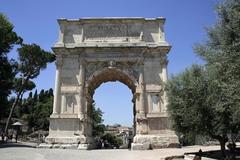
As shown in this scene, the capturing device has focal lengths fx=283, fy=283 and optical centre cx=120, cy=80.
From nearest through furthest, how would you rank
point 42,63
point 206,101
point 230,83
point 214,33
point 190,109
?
point 230,83 < point 214,33 < point 206,101 < point 190,109 < point 42,63

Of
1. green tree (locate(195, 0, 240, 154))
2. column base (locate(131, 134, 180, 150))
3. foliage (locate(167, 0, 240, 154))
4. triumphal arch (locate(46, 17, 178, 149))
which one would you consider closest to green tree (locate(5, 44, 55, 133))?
triumphal arch (locate(46, 17, 178, 149))

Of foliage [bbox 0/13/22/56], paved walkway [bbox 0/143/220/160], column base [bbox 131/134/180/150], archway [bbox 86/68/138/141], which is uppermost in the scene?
foliage [bbox 0/13/22/56]

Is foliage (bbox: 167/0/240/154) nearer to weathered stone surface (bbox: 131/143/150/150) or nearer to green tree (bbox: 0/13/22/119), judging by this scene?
weathered stone surface (bbox: 131/143/150/150)

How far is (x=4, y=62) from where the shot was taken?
21.3m

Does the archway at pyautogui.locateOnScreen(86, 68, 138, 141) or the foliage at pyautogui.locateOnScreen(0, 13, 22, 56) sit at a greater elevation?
the foliage at pyautogui.locateOnScreen(0, 13, 22, 56)

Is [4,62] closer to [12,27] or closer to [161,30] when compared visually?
[12,27]

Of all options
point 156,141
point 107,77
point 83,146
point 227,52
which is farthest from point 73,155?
point 107,77

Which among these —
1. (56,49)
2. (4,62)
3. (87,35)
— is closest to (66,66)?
(56,49)

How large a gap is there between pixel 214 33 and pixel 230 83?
2.42 metres

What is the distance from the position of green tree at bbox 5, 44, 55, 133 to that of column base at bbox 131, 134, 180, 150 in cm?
1418

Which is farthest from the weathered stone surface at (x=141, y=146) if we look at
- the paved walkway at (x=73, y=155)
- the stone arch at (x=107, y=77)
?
the stone arch at (x=107, y=77)

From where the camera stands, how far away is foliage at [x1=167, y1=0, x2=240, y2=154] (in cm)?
877

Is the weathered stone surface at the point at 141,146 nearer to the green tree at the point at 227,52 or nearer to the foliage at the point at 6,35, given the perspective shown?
the green tree at the point at 227,52

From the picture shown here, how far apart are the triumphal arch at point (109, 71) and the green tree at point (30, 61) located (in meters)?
7.28
